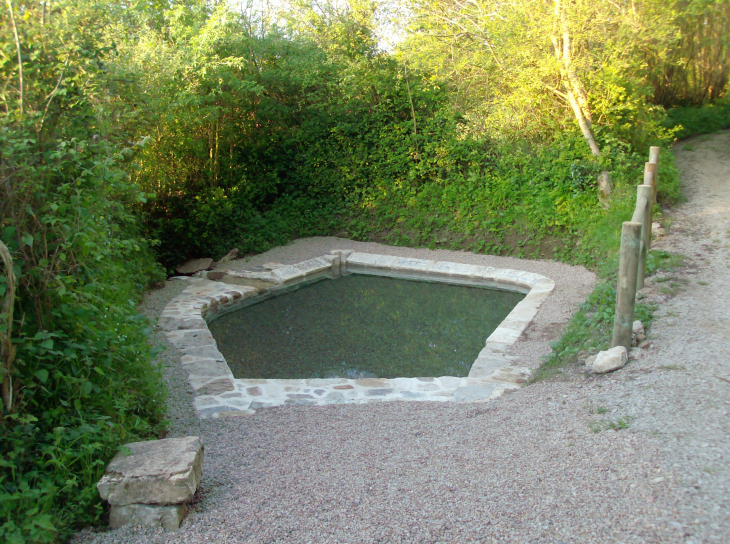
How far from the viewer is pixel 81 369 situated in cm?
295

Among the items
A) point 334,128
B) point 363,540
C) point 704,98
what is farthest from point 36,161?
point 704,98

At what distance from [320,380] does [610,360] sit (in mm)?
2409

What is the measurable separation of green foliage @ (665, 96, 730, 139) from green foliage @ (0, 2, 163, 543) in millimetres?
12022

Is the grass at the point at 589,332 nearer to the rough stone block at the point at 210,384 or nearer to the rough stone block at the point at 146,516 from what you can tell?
the rough stone block at the point at 210,384

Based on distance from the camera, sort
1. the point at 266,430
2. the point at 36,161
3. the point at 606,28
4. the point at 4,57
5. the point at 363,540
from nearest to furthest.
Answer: the point at 363,540, the point at 4,57, the point at 36,161, the point at 266,430, the point at 606,28

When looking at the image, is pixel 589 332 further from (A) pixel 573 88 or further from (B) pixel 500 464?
(A) pixel 573 88

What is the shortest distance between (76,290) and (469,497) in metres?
2.25

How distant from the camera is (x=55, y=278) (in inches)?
110

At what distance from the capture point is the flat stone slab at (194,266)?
891cm

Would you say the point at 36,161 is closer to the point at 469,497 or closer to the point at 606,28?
the point at 469,497

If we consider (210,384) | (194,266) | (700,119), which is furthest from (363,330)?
(700,119)

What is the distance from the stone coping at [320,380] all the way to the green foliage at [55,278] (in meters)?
1.51

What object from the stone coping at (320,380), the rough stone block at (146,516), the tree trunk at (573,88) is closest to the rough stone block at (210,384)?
the stone coping at (320,380)

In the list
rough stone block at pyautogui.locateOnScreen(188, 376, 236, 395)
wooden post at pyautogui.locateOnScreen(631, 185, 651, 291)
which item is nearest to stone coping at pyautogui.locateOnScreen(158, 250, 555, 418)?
rough stone block at pyautogui.locateOnScreen(188, 376, 236, 395)
